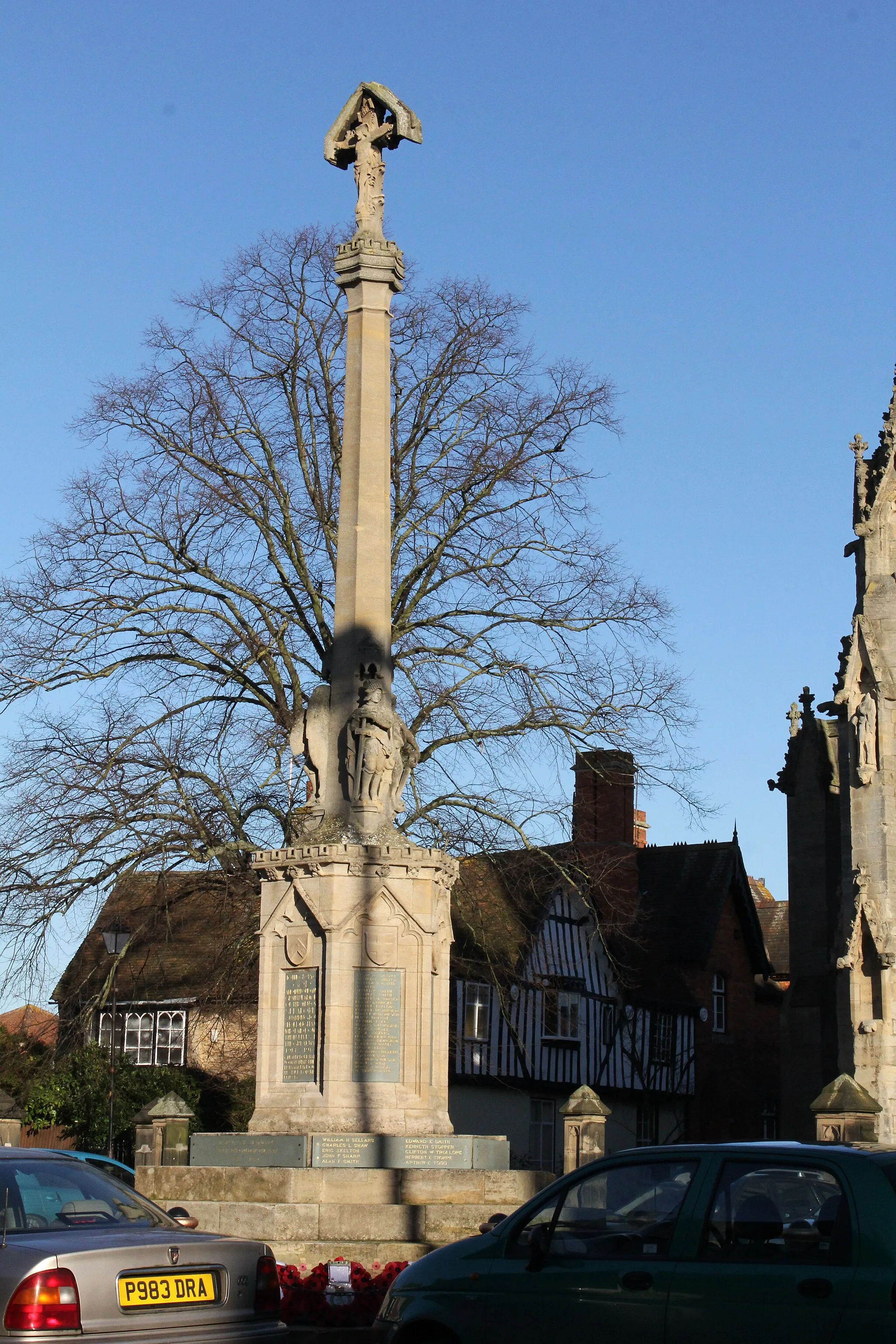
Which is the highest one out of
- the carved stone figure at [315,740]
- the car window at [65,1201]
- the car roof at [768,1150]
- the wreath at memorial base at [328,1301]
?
the carved stone figure at [315,740]

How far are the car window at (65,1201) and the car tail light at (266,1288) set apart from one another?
1.96ft

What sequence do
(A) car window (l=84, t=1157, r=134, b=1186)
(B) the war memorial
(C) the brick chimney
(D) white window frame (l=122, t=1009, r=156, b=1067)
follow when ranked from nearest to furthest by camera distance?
(B) the war memorial → (A) car window (l=84, t=1157, r=134, b=1186) → (D) white window frame (l=122, t=1009, r=156, b=1067) → (C) the brick chimney

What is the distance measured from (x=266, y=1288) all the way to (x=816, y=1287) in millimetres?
3002

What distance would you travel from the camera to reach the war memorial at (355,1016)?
1315 centimetres

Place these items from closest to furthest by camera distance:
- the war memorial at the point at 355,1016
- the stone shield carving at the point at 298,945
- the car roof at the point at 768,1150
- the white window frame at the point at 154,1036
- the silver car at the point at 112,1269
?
the car roof at the point at 768,1150, the silver car at the point at 112,1269, the war memorial at the point at 355,1016, the stone shield carving at the point at 298,945, the white window frame at the point at 154,1036

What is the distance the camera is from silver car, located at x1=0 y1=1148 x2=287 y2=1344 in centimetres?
752

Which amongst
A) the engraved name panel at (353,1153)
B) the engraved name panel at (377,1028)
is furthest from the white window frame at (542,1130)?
the engraved name panel at (353,1153)

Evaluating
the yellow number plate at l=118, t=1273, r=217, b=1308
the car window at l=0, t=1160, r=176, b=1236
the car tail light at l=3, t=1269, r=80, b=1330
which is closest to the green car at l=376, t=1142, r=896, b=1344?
the yellow number plate at l=118, t=1273, r=217, b=1308

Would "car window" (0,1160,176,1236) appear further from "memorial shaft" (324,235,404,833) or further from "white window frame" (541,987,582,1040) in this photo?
"white window frame" (541,987,582,1040)

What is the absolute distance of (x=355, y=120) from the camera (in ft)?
56.1

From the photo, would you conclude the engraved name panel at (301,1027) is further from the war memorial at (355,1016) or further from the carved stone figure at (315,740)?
the carved stone figure at (315,740)

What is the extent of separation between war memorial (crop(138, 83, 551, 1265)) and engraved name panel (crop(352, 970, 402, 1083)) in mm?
14

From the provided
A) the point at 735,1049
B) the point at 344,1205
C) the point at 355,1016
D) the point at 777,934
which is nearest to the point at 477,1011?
the point at 735,1049

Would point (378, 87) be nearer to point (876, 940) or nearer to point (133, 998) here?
point (876, 940)
